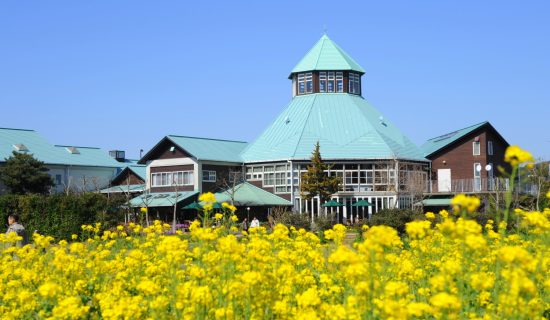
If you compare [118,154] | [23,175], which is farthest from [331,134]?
[118,154]

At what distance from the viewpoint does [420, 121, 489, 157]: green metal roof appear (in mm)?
49625

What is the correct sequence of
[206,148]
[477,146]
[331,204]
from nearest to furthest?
[331,204] < [477,146] < [206,148]

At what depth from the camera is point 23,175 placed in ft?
164

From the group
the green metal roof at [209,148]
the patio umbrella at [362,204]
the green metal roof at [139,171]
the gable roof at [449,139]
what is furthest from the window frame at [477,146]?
the green metal roof at [139,171]

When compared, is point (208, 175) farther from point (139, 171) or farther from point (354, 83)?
point (354, 83)

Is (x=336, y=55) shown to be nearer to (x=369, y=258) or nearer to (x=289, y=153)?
(x=289, y=153)

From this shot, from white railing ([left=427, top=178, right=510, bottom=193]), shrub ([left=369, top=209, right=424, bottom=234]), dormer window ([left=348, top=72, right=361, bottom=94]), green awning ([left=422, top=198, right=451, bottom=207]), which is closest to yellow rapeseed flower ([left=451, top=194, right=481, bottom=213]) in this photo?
shrub ([left=369, top=209, right=424, bottom=234])

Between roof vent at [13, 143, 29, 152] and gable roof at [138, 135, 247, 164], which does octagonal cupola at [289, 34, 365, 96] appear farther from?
roof vent at [13, 143, 29, 152]

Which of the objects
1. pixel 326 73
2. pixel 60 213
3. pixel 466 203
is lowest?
pixel 60 213

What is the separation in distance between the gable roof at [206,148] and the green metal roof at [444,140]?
13.9 metres

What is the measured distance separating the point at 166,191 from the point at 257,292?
44.9 metres

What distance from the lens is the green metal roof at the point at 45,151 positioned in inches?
2302

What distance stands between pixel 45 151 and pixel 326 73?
25.4 m

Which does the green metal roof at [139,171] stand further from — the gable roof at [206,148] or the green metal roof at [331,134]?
the green metal roof at [331,134]
